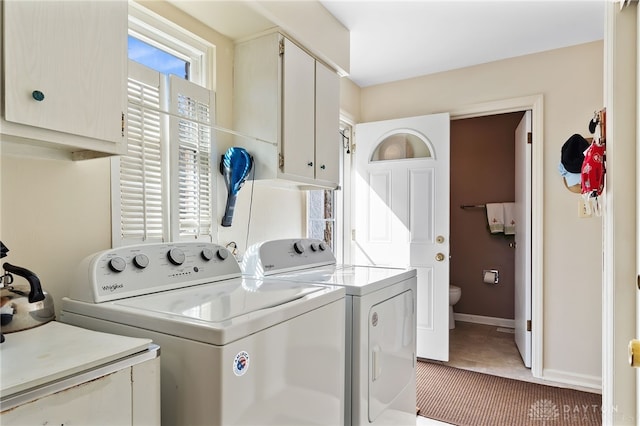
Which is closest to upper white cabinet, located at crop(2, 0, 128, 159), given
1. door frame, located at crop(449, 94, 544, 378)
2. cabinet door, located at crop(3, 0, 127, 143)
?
cabinet door, located at crop(3, 0, 127, 143)

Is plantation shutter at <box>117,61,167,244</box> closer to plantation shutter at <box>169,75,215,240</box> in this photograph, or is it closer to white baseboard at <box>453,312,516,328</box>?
plantation shutter at <box>169,75,215,240</box>

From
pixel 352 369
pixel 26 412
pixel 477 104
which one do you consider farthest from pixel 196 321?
pixel 477 104

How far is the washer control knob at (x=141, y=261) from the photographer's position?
1.29 metres

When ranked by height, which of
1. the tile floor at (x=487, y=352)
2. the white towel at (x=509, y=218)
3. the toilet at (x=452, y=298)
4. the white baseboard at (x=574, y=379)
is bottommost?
the tile floor at (x=487, y=352)

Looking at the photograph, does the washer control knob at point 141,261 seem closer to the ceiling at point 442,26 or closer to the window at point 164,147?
the window at point 164,147

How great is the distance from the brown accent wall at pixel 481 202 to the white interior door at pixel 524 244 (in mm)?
803

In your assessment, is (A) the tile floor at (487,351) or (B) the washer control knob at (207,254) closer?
(B) the washer control knob at (207,254)

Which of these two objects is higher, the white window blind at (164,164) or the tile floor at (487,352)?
the white window blind at (164,164)

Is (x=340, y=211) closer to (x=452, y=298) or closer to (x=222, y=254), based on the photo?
(x=452, y=298)

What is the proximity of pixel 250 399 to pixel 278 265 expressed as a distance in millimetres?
931

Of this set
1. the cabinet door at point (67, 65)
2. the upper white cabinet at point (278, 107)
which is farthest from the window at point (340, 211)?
the cabinet door at point (67, 65)

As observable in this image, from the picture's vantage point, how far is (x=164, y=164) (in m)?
1.68

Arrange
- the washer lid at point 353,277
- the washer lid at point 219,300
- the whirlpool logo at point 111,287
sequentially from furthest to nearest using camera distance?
the washer lid at point 353,277 < the whirlpool logo at point 111,287 < the washer lid at point 219,300

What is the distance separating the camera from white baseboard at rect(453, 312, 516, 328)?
409 cm
